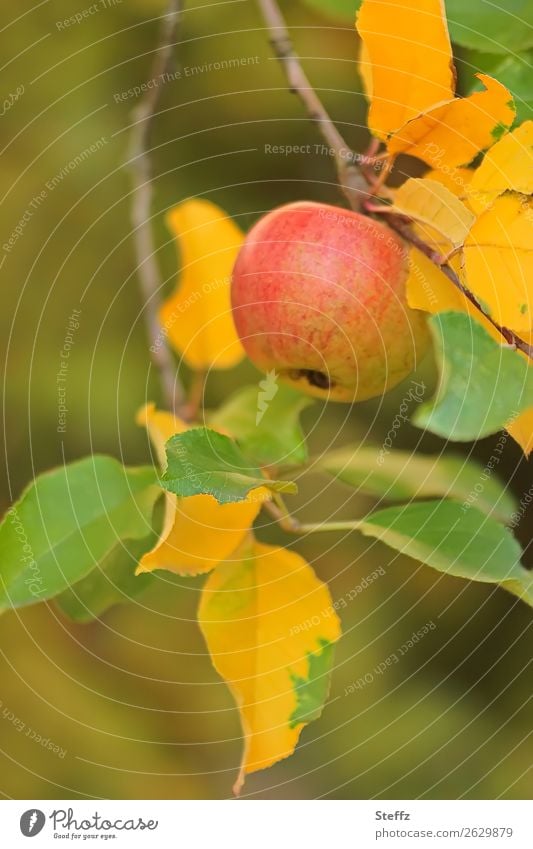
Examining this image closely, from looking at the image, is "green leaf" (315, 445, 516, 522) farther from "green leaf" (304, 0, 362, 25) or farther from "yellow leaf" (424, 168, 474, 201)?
"green leaf" (304, 0, 362, 25)

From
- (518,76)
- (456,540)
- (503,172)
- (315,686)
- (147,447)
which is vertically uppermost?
(518,76)

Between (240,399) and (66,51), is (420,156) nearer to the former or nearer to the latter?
(240,399)

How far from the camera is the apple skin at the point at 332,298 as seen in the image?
51 centimetres

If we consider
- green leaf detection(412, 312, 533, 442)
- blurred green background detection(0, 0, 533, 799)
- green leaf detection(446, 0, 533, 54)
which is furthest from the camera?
blurred green background detection(0, 0, 533, 799)

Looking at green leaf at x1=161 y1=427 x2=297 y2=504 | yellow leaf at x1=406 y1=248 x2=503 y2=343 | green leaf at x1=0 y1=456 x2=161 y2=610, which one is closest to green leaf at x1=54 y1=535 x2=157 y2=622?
green leaf at x1=0 y1=456 x2=161 y2=610

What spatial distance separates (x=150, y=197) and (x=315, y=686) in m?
0.54

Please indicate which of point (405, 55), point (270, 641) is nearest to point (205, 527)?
point (270, 641)

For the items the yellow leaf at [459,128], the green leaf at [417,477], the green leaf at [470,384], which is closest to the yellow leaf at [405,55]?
the yellow leaf at [459,128]

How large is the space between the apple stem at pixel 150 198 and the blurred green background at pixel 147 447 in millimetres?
38

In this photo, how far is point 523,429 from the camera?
532mm

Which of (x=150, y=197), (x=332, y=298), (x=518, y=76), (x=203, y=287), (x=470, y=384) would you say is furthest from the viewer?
(x=150, y=197)

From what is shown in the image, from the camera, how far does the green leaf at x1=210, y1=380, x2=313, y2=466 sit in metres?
0.63

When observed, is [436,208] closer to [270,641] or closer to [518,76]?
[518,76]
